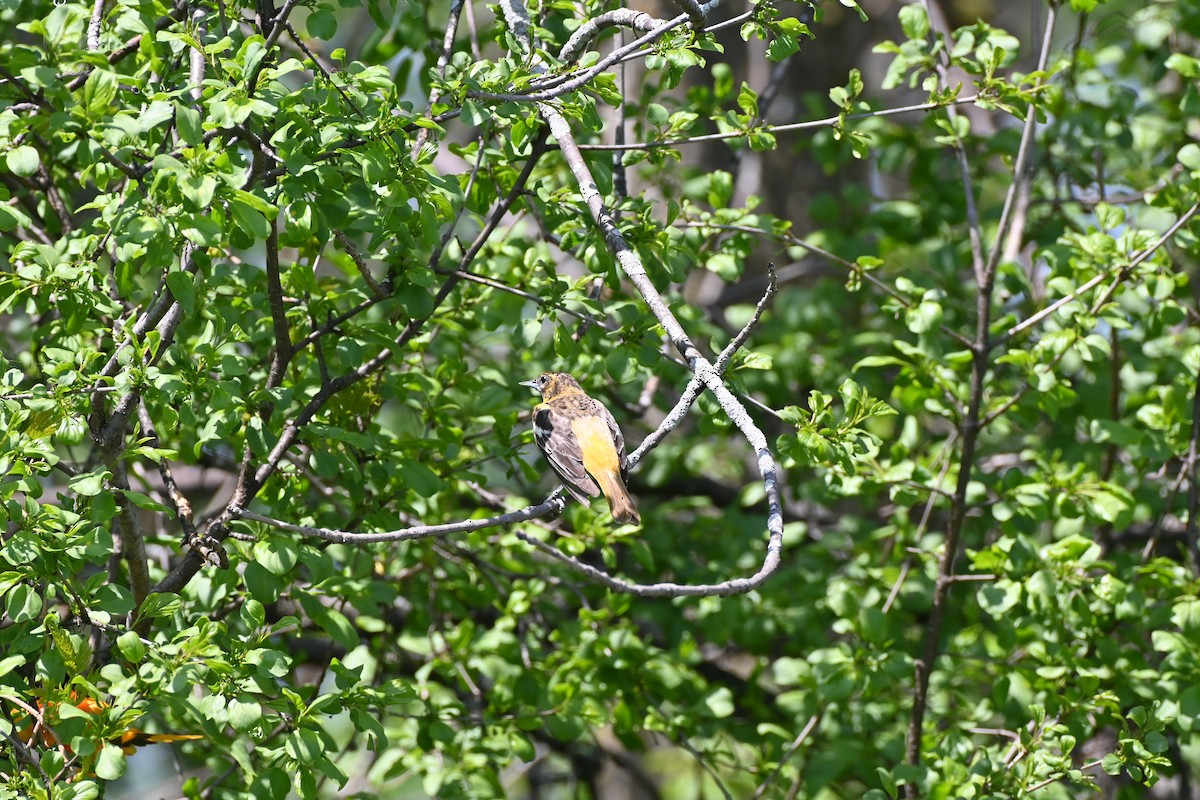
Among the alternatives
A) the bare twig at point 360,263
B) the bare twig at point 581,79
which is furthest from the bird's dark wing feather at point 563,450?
the bare twig at point 581,79

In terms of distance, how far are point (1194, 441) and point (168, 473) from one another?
3665mm

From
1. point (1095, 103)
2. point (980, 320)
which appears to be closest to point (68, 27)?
point (980, 320)

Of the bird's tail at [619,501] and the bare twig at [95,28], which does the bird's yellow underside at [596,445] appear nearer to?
the bird's tail at [619,501]

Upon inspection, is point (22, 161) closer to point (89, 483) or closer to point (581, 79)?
point (89, 483)

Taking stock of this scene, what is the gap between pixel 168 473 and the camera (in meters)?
3.80

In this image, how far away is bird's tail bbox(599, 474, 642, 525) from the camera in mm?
4027

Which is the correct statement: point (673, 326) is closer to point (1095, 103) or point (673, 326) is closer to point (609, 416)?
point (609, 416)

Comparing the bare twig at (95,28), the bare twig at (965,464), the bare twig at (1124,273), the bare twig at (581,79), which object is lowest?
the bare twig at (965,464)

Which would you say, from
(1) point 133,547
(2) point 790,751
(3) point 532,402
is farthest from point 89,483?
(2) point 790,751

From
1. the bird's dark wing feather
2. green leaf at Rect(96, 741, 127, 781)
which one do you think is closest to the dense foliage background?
green leaf at Rect(96, 741, 127, 781)

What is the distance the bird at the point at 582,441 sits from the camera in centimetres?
406

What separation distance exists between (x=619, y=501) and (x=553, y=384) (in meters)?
0.61

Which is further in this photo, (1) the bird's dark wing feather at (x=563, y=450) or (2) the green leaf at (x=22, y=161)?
(1) the bird's dark wing feather at (x=563, y=450)

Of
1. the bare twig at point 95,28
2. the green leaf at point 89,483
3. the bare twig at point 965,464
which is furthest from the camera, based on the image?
the bare twig at point 965,464
